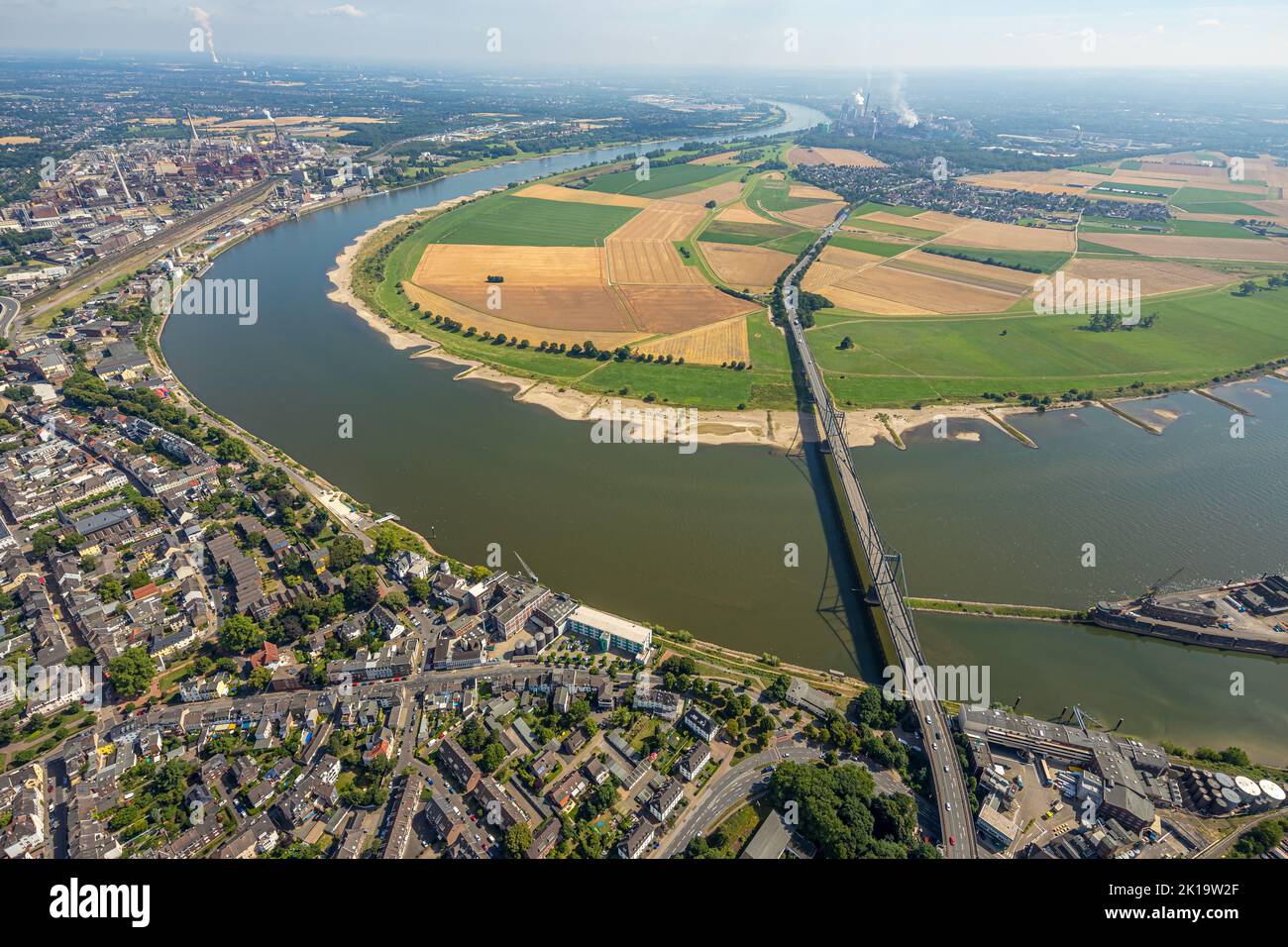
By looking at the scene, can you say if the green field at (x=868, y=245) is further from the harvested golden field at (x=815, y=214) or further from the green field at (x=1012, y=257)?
the harvested golden field at (x=815, y=214)

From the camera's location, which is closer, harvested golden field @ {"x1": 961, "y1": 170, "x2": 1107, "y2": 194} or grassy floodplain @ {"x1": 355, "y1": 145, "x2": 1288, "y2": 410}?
grassy floodplain @ {"x1": 355, "y1": 145, "x2": 1288, "y2": 410}

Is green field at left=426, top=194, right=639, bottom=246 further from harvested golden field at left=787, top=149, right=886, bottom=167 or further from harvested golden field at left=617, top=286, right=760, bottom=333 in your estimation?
harvested golden field at left=787, top=149, right=886, bottom=167

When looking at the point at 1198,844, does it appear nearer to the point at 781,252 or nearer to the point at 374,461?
the point at 374,461

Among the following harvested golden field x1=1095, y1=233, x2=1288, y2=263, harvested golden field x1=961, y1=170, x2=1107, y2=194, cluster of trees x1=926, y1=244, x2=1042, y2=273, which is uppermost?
harvested golden field x1=961, y1=170, x2=1107, y2=194

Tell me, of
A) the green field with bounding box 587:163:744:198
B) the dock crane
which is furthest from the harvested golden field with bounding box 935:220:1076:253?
the dock crane

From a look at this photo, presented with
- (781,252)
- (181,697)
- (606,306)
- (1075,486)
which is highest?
(781,252)
